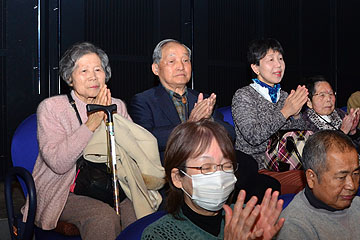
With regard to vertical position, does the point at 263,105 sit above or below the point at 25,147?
above

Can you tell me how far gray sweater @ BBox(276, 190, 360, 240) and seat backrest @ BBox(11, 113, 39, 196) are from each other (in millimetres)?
1469

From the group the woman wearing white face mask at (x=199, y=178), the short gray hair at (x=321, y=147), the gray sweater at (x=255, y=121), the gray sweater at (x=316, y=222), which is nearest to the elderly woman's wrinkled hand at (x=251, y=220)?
the woman wearing white face mask at (x=199, y=178)

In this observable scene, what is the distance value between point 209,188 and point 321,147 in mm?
611

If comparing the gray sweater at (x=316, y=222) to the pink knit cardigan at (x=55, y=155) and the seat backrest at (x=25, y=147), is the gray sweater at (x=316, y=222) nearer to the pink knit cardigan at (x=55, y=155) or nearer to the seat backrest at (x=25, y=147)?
the pink knit cardigan at (x=55, y=155)

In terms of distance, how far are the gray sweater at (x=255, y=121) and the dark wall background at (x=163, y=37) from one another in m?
1.50

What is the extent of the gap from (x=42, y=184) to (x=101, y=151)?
1.23 feet

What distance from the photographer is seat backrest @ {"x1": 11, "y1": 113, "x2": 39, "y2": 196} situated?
2637mm

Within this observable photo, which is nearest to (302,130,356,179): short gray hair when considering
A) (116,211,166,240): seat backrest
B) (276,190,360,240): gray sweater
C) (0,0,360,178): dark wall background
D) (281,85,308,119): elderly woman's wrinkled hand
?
(276,190,360,240): gray sweater

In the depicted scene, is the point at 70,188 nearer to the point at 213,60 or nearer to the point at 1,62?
the point at 1,62

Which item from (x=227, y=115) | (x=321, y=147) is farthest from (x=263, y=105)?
(x=321, y=147)

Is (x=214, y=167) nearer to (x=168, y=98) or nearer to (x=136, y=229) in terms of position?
(x=136, y=229)

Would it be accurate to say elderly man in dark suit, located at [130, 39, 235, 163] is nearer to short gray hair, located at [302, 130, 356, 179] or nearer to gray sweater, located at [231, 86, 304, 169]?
gray sweater, located at [231, 86, 304, 169]

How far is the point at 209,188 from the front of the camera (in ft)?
5.55

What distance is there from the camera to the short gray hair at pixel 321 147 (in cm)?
200
